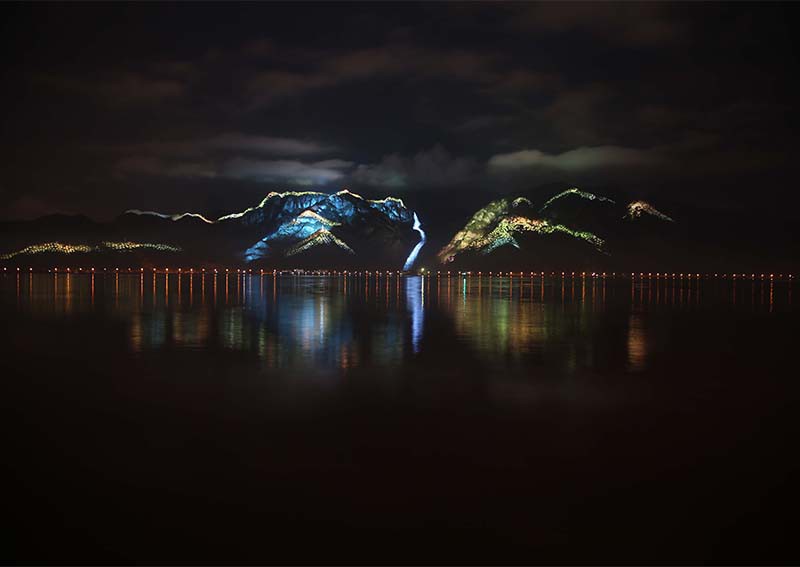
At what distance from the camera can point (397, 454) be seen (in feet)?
30.8

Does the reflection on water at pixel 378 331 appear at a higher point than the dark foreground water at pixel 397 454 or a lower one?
higher

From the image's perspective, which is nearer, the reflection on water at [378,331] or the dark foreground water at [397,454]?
the dark foreground water at [397,454]

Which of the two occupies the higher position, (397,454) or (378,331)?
(378,331)

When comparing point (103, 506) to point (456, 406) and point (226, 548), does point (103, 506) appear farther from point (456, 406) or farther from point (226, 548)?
point (456, 406)

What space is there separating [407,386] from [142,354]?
8.17 metres

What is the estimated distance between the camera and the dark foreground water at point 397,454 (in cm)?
680

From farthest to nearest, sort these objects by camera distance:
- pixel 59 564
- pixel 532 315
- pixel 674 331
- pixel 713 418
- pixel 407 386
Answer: pixel 532 315, pixel 674 331, pixel 407 386, pixel 713 418, pixel 59 564

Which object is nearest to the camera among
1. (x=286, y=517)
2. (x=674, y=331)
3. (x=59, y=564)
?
(x=59, y=564)

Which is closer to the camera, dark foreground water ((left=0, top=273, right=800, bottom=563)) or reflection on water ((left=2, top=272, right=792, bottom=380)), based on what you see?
dark foreground water ((left=0, top=273, right=800, bottom=563))

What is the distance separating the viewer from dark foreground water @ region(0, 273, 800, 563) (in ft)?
22.3

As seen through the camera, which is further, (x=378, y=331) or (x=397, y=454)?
(x=378, y=331)

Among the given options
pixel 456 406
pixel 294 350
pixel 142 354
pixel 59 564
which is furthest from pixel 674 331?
pixel 59 564

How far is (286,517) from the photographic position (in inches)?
286

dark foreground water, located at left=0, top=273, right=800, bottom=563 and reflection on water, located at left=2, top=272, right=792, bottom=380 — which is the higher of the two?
reflection on water, located at left=2, top=272, right=792, bottom=380
